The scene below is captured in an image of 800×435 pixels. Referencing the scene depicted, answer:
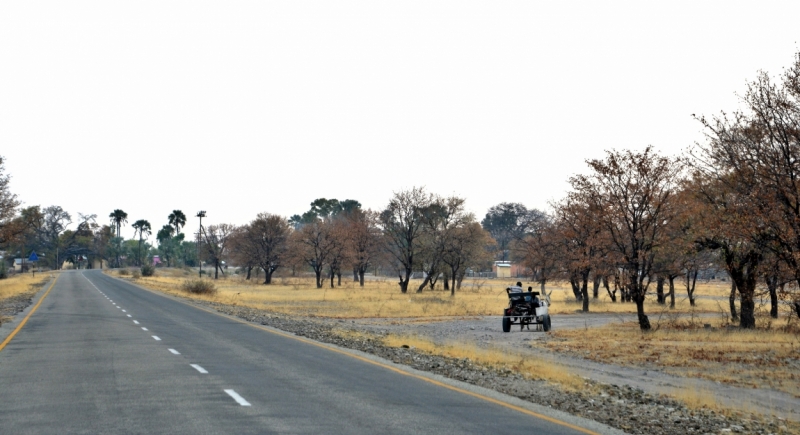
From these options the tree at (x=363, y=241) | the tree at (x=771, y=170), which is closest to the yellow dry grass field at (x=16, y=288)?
the tree at (x=771, y=170)

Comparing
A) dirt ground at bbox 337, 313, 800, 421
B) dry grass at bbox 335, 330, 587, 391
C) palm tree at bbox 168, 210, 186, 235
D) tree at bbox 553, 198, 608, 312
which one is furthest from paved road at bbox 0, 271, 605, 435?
palm tree at bbox 168, 210, 186, 235

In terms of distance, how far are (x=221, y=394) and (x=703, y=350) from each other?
1737cm

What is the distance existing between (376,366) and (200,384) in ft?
15.6

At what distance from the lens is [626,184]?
32.4 metres

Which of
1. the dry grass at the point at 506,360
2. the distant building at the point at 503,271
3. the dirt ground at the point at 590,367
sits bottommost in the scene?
the dirt ground at the point at 590,367

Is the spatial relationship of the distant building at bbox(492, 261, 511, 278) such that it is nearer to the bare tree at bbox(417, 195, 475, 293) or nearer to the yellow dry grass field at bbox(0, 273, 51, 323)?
the bare tree at bbox(417, 195, 475, 293)

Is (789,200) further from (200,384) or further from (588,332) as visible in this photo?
(200,384)

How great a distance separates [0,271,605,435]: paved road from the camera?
9.50 m

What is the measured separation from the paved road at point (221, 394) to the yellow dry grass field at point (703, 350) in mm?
8690

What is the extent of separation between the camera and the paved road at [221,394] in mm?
9500

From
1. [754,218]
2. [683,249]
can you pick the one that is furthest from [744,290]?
[754,218]

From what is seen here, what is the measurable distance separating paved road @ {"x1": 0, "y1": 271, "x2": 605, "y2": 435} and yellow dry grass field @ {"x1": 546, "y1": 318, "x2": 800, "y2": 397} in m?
8.69

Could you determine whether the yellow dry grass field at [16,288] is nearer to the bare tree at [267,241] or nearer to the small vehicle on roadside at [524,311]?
the small vehicle on roadside at [524,311]

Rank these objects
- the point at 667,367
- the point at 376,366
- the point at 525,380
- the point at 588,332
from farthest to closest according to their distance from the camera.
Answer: the point at 588,332, the point at 667,367, the point at 376,366, the point at 525,380
